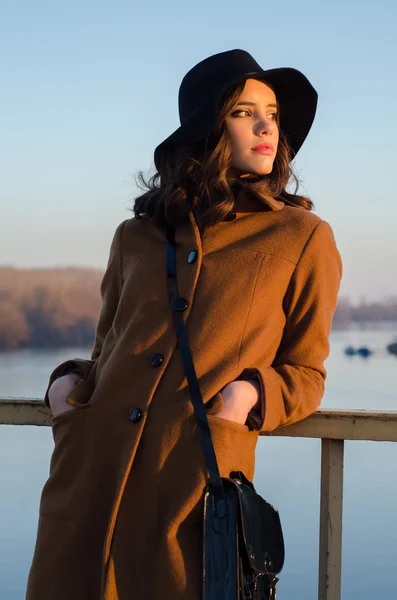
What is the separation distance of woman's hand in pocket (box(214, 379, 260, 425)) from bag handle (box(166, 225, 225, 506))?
0.05 meters

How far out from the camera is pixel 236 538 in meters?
2.02

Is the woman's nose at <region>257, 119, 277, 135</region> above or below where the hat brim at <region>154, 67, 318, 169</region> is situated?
below

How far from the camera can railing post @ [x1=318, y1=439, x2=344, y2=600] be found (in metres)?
2.42

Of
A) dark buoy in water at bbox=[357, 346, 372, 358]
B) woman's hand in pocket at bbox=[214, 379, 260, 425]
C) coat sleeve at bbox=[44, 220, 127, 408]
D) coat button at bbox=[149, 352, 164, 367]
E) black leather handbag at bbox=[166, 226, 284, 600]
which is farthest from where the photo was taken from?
dark buoy in water at bbox=[357, 346, 372, 358]

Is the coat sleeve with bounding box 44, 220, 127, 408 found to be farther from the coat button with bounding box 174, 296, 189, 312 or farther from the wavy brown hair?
the coat button with bounding box 174, 296, 189, 312

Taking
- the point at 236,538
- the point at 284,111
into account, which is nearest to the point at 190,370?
the point at 236,538

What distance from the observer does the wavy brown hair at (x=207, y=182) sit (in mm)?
2420

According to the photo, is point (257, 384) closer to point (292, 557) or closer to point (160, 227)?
point (160, 227)

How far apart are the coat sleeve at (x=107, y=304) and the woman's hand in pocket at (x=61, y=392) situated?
6 centimetres

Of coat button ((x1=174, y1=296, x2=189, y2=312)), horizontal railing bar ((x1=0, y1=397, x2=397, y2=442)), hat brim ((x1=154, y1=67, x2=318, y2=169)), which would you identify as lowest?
horizontal railing bar ((x1=0, y1=397, x2=397, y2=442))

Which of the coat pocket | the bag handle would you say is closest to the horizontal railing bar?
the coat pocket

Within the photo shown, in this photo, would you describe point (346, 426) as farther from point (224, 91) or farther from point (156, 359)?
point (224, 91)

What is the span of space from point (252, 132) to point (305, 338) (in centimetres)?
59

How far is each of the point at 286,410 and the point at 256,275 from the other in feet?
1.14
